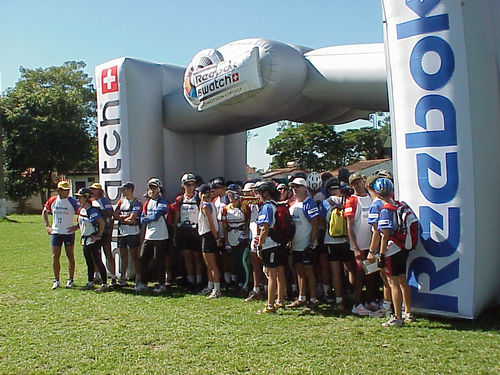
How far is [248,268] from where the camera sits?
6.85 meters

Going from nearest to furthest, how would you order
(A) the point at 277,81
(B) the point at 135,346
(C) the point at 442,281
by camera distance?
(B) the point at 135,346
(C) the point at 442,281
(A) the point at 277,81

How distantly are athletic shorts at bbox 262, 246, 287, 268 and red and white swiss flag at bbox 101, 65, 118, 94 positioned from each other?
4.01 meters

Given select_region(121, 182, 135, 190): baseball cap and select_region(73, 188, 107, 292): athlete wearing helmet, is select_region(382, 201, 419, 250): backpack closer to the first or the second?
select_region(121, 182, 135, 190): baseball cap

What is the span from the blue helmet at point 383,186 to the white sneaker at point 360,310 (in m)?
1.43

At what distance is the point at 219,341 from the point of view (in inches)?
188

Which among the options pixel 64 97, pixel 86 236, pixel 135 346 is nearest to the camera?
pixel 135 346

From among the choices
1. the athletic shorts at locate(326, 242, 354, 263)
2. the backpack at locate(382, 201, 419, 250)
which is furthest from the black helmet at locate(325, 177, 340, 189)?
the backpack at locate(382, 201, 419, 250)

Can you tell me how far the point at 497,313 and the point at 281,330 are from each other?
7.55ft

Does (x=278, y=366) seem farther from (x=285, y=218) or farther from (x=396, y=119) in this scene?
(x=396, y=119)

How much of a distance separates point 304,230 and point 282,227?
0.28m

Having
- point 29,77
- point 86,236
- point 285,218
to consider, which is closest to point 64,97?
point 29,77

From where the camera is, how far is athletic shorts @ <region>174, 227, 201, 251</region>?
23.4 feet

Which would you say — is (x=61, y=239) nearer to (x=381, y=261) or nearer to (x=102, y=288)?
(x=102, y=288)

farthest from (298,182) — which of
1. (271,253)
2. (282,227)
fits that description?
(271,253)
